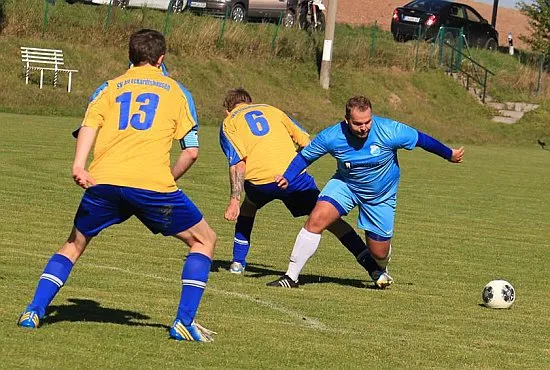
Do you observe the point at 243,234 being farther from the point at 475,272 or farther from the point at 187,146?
the point at 187,146

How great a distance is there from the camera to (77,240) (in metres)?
7.23

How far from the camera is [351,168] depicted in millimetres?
10047

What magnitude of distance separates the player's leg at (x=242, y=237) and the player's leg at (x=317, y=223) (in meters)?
0.84

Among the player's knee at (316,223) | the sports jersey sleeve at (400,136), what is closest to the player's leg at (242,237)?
the player's knee at (316,223)

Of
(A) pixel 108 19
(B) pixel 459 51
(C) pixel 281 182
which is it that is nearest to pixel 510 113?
(B) pixel 459 51

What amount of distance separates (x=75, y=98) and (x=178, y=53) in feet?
20.9

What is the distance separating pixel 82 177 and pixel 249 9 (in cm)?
3689

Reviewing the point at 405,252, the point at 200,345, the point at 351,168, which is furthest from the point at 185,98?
the point at 405,252

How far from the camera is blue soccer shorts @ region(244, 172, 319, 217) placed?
35.4ft

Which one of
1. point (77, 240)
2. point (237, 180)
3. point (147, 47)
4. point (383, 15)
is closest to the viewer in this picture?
point (147, 47)

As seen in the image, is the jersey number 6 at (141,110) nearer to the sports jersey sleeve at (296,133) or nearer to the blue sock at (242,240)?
the sports jersey sleeve at (296,133)

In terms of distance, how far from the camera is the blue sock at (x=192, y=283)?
7.13 meters

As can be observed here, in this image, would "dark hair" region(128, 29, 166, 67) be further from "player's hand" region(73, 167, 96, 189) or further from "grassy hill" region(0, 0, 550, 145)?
"grassy hill" region(0, 0, 550, 145)

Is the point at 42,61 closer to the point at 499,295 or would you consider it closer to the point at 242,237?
the point at 242,237
